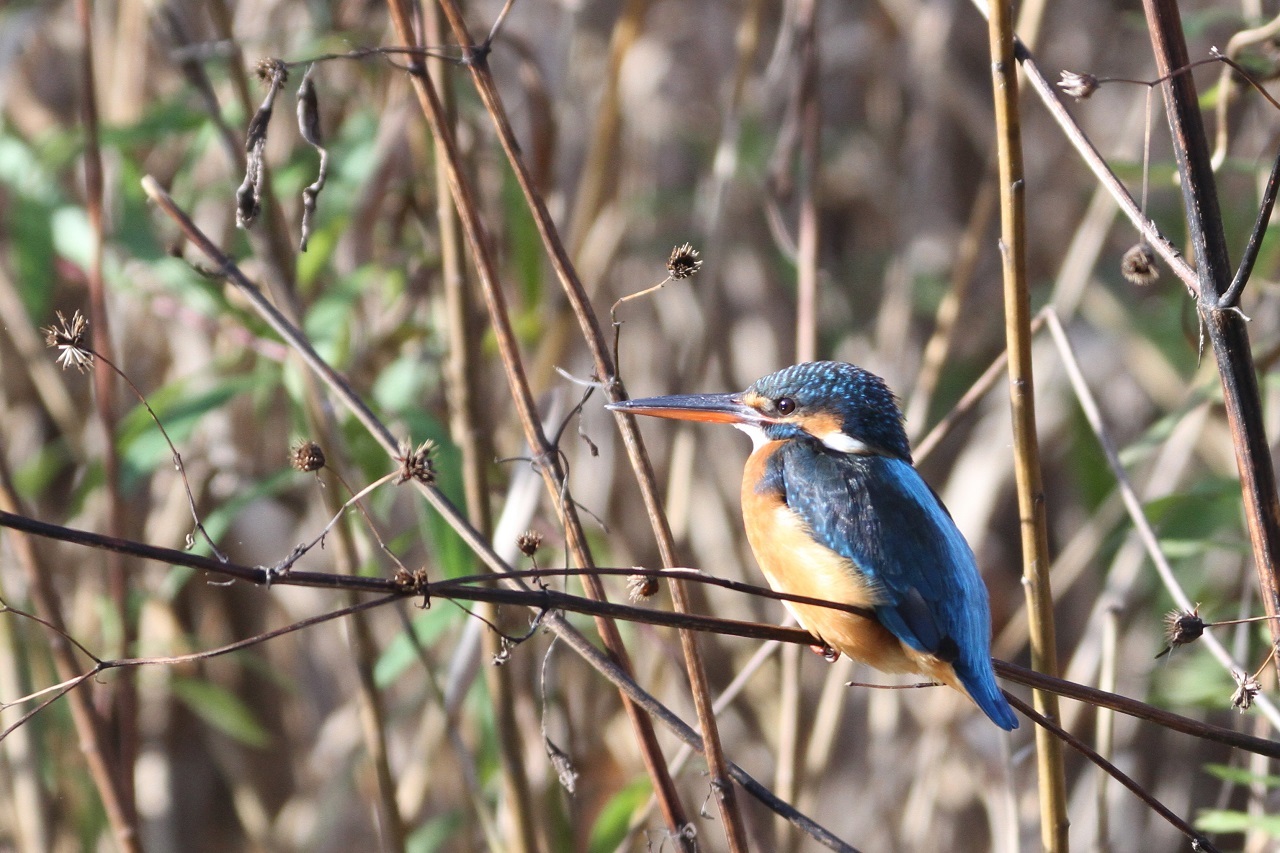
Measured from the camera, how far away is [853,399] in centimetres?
200

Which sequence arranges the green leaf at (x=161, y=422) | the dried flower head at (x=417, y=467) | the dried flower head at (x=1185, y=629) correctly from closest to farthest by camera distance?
1. the dried flower head at (x=417, y=467)
2. the dried flower head at (x=1185, y=629)
3. the green leaf at (x=161, y=422)

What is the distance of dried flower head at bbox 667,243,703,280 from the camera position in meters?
1.19

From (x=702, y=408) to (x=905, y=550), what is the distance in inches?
17.0

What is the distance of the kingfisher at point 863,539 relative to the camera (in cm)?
158

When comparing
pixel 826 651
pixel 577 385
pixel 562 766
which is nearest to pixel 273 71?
pixel 562 766

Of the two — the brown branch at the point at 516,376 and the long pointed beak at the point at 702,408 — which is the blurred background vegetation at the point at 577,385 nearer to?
the long pointed beak at the point at 702,408

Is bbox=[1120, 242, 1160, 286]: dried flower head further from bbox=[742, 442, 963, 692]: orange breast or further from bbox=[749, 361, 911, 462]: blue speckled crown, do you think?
bbox=[749, 361, 911, 462]: blue speckled crown

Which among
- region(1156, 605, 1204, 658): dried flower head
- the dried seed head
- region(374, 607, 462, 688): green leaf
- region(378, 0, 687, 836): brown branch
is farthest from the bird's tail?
region(374, 607, 462, 688): green leaf

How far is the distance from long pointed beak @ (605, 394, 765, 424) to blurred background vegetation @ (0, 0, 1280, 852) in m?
0.22

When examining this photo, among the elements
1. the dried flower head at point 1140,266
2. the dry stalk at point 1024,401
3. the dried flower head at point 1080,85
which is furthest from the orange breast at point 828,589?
the dried flower head at point 1080,85

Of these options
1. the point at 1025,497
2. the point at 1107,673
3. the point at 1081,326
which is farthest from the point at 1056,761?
the point at 1081,326

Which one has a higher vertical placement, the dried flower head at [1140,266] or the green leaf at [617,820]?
the dried flower head at [1140,266]

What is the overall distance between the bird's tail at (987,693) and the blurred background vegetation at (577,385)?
36 centimetres

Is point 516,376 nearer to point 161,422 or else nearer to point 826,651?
point 826,651
